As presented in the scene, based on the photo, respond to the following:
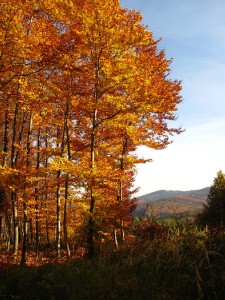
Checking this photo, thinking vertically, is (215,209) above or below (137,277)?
above

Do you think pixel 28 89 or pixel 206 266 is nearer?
pixel 206 266

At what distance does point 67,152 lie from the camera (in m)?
13.2

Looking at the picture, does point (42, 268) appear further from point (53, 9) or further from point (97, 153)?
point (53, 9)

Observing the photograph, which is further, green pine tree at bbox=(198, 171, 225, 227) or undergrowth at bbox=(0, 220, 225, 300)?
green pine tree at bbox=(198, 171, 225, 227)

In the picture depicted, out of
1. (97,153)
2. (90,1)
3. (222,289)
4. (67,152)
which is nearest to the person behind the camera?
(222,289)

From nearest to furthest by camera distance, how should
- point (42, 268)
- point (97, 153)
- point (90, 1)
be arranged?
point (42, 268)
point (90, 1)
point (97, 153)

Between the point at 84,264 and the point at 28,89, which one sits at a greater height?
the point at 28,89

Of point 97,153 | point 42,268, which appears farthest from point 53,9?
point 42,268

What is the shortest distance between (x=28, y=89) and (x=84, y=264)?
7187mm

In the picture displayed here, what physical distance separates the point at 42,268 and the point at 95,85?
6.85m

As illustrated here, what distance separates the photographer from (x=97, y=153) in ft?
40.6

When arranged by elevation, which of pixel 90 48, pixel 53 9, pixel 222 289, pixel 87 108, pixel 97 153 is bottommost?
pixel 222 289

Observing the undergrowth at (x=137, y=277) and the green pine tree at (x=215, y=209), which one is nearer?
the undergrowth at (x=137, y=277)

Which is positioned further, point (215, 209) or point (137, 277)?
point (215, 209)
